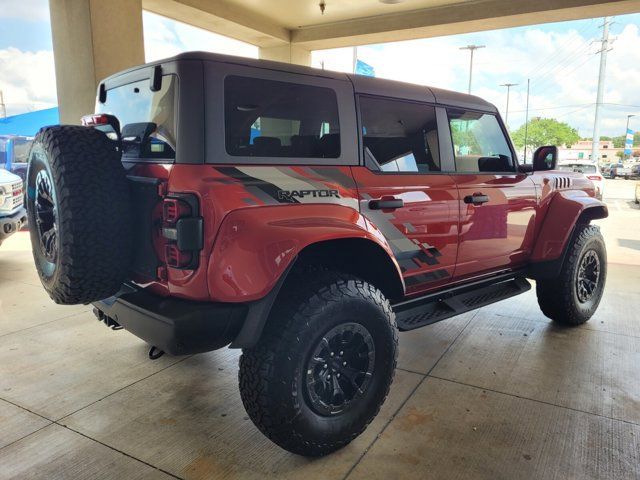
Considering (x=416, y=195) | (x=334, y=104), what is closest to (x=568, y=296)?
(x=416, y=195)

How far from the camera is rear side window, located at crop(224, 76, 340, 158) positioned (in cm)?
205

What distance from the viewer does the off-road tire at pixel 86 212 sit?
6.44 ft

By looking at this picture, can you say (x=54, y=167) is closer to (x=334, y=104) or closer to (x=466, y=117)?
(x=334, y=104)

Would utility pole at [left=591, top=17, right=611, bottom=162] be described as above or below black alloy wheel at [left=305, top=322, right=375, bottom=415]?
above

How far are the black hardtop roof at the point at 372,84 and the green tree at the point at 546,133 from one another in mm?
66839

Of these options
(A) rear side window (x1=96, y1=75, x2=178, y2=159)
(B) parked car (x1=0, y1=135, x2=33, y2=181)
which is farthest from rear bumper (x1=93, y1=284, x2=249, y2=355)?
(B) parked car (x1=0, y1=135, x2=33, y2=181)

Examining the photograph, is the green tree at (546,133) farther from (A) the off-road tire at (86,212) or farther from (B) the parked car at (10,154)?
(A) the off-road tire at (86,212)

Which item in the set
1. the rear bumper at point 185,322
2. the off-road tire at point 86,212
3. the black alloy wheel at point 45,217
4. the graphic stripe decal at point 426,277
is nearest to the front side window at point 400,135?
the graphic stripe decal at point 426,277

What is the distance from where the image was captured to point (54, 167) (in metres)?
1.98

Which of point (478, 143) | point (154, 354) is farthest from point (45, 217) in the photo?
point (478, 143)

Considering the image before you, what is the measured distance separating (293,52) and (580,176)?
7.02 meters

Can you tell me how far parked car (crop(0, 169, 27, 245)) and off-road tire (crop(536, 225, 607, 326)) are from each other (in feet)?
18.6

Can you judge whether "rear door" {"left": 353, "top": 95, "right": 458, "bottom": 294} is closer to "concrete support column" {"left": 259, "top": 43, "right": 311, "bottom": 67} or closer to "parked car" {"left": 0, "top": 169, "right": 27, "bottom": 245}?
"parked car" {"left": 0, "top": 169, "right": 27, "bottom": 245}

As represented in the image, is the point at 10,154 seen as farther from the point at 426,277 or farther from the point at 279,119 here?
the point at 426,277
